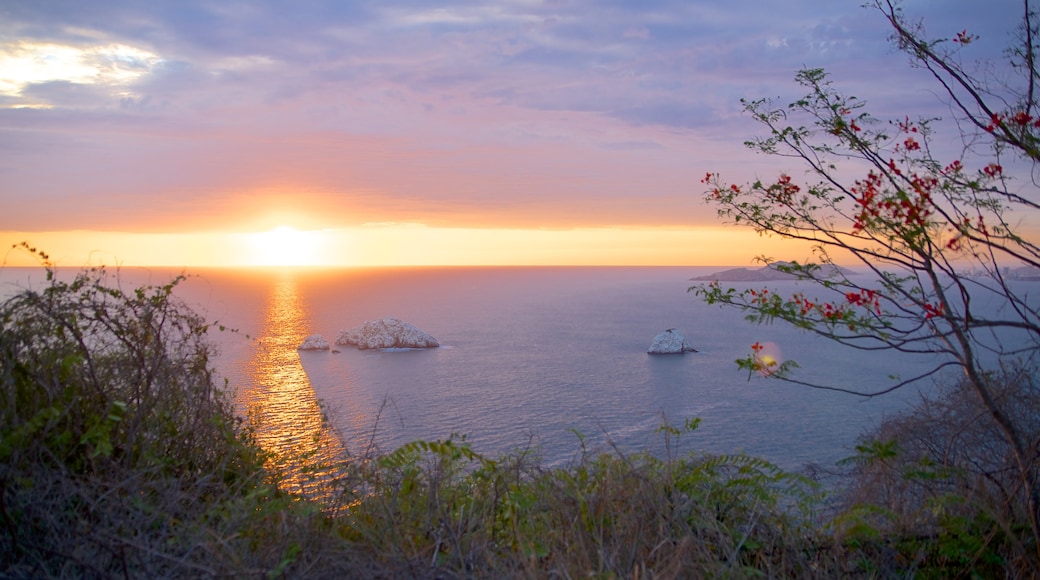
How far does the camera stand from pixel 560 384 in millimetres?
48594

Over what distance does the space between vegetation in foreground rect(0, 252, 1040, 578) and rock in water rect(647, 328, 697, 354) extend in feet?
191

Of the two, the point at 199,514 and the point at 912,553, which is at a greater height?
the point at 199,514

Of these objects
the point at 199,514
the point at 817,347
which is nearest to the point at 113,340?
the point at 199,514

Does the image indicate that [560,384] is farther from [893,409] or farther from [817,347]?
[817,347]

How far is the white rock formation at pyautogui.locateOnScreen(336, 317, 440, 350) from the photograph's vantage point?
223 feet

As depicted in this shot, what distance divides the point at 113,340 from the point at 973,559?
7984 mm

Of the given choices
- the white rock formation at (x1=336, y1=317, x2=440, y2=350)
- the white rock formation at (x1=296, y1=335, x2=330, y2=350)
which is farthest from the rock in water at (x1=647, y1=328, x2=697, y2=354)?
the white rock formation at (x1=296, y1=335, x2=330, y2=350)

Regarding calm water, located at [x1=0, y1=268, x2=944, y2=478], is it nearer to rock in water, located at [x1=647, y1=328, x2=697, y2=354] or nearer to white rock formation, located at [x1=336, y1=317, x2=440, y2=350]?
rock in water, located at [x1=647, y1=328, x2=697, y2=354]

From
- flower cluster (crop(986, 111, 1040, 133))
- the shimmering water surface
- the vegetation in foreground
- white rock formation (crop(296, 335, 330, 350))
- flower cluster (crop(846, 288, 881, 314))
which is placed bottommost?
the shimmering water surface

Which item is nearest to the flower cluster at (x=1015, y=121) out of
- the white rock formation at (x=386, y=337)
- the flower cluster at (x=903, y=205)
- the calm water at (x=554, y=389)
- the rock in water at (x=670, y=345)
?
the flower cluster at (x=903, y=205)

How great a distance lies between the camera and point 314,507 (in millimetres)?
4926

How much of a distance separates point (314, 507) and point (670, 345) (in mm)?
62075

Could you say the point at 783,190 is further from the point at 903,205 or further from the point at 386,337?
the point at 386,337

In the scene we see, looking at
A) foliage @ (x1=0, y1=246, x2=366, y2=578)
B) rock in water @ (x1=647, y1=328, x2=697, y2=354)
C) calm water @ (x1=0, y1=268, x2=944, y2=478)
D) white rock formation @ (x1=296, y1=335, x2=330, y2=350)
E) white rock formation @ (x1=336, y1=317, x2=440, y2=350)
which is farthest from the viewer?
white rock formation @ (x1=336, y1=317, x2=440, y2=350)
